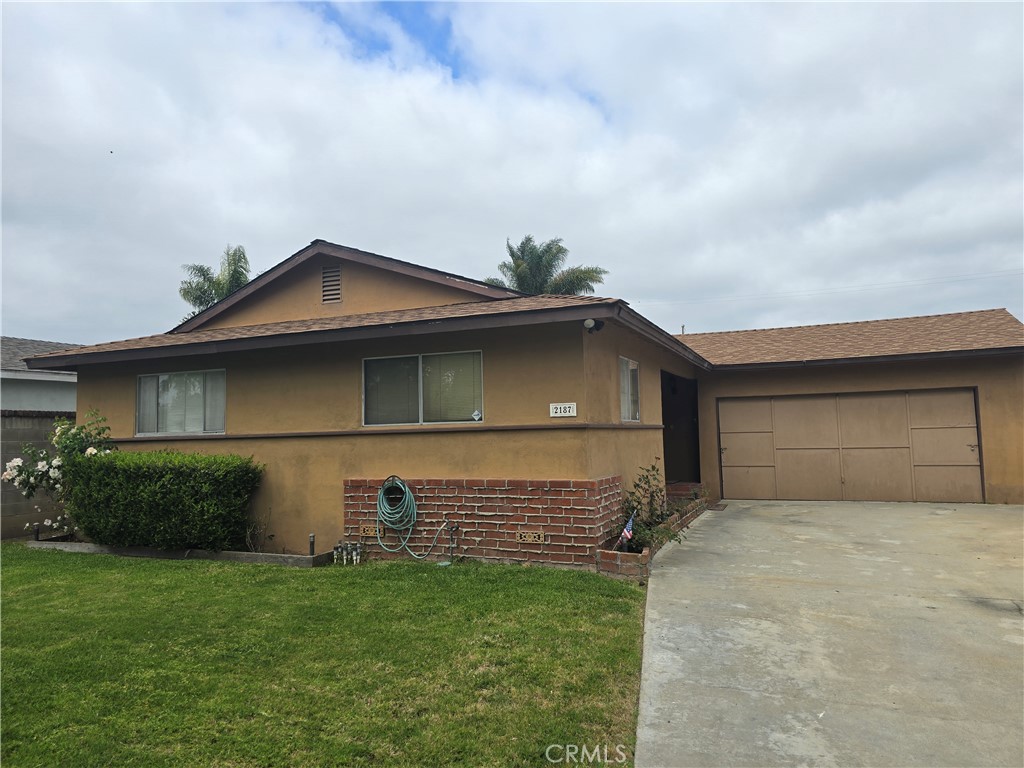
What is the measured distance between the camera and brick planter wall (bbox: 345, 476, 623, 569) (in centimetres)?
671

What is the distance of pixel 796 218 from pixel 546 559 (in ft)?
88.5

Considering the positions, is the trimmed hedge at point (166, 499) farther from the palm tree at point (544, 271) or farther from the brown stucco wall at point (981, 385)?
the palm tree at point (544, 271)

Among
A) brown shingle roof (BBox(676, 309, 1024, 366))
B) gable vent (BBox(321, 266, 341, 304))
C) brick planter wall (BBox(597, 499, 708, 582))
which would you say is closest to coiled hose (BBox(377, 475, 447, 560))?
brick planter wall (BBox(597, 499, 708, 582))

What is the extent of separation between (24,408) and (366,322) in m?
10.4

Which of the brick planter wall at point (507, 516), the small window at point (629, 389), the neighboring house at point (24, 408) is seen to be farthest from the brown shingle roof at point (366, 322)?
the brick planter wall at point (507, 516)

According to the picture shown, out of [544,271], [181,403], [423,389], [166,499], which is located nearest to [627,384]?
[423,389]

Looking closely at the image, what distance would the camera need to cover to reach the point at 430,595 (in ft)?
18.5

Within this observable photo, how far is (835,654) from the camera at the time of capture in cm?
425

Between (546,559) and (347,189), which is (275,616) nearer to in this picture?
(546,559)

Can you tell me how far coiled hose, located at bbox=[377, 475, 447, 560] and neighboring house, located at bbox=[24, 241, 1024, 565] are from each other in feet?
0.60

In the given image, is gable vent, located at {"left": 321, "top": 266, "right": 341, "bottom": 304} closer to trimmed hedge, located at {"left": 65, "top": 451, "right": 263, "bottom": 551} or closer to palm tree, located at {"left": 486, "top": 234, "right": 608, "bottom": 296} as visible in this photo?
trimmed hedge, located at {"left": 65, "top": 451, "right": 263, "bottom": 551}

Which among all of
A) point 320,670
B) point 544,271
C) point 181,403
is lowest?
point 320,670

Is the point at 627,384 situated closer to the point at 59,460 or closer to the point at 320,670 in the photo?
the point at 320,670

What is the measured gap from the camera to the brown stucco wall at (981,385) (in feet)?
36.4
